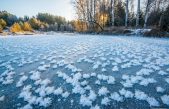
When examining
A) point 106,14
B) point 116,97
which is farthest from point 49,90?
point 106,14

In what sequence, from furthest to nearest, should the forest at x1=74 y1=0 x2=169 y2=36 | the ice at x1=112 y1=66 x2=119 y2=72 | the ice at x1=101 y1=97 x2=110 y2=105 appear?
the forest at x1=74 y1=0 x2=169 y2=36 → the ice at x1=112 y1=66 x2=119 y2=72 → the ice at x1=101 y1=97 x2=110 y2=105

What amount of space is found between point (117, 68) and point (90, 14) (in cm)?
2323

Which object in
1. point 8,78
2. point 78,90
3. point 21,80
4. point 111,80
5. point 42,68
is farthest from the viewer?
point 42,68

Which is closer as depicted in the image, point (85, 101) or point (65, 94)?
point (85, 101)

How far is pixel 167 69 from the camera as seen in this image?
4.23 m

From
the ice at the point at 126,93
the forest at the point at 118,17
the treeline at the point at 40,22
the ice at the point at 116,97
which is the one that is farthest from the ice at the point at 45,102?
the treeline at the point at 40,22

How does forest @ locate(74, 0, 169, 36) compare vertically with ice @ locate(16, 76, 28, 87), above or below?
above

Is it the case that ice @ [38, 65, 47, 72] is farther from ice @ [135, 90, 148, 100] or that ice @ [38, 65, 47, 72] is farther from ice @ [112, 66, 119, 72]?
ice @ [135, 90, 148, 100]

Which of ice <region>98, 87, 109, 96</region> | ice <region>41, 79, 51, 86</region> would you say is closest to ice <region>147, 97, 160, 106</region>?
ice <region>98, 87, 109, 96</region>

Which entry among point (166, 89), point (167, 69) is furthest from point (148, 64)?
point (166, 89)

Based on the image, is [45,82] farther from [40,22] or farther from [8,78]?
[40,22]

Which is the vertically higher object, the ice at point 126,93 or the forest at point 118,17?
the forest at point 118,17

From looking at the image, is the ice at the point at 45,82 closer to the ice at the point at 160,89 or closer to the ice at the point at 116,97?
the ice at the point at 116,97

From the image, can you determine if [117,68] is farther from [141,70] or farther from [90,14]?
[90,14]
